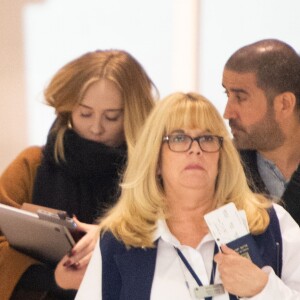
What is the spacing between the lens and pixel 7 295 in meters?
2.01

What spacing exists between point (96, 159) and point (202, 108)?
63 cm

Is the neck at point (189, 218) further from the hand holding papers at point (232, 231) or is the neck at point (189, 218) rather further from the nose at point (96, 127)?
the nose at point (96, 127)

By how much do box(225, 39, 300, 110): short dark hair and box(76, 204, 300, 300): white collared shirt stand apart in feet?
2.24

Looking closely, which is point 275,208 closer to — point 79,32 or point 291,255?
point 291,255

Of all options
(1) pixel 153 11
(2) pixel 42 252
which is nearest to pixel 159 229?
(2) pixel 42 252

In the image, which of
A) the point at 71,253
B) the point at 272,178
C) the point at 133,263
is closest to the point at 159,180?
the point at 133,263

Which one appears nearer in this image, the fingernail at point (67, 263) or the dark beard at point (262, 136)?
the fingernail at point (67, 263)

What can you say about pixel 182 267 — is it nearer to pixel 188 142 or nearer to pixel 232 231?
pixel 232 231

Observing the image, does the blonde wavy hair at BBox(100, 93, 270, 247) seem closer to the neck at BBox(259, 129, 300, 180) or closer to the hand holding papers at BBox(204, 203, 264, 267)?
the hand holding papers at BBox(204, 203, 264, 267)

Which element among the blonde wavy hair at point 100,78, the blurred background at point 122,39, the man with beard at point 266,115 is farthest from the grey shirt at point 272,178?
the blurred background at point 122,39

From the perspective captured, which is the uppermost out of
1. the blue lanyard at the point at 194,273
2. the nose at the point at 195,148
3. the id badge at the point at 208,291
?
the nose at the point at 195,148

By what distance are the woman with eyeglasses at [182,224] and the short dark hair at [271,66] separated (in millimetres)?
623

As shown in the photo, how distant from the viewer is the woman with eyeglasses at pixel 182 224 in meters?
1.53

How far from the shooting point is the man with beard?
2.14 meters
